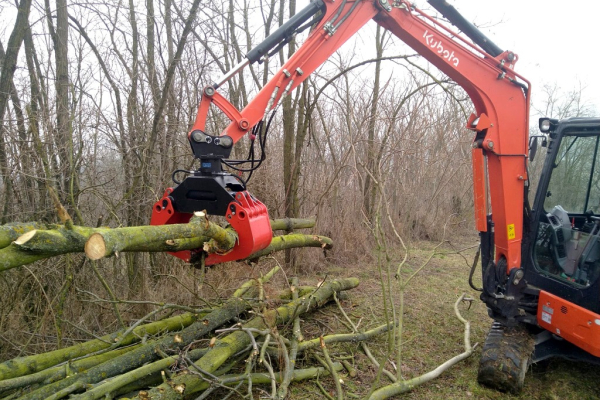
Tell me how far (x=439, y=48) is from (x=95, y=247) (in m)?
3.43

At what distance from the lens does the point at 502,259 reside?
13.0 feet

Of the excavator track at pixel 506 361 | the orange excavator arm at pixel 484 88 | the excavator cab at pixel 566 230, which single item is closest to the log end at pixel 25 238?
the orange excavator arm at pixel 484 88

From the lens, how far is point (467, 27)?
3938 mm

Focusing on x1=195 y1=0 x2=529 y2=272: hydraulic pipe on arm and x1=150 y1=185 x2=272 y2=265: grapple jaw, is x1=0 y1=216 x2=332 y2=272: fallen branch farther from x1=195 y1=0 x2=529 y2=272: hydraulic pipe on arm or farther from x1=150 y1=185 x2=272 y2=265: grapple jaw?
x1=195 y1=0 x2=529 y2=272: hydraulic pipe on arm

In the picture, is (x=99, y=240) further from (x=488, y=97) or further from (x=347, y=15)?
(x=488, y=97)

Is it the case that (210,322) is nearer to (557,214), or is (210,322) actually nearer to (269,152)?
(557,214)

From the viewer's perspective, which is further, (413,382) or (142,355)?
(413,382)

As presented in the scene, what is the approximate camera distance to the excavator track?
349cm

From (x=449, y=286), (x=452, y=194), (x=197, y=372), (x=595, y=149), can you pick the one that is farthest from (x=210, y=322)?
(x=452, y=194)

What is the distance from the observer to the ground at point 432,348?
11.8 feet

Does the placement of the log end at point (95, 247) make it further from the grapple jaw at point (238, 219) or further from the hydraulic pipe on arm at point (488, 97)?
the hydraulic pipe on arm at point (488, 97)

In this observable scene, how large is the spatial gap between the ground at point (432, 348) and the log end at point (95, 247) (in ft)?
7.38

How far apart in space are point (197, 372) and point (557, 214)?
364 cm

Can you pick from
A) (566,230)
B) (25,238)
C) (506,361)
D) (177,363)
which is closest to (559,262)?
(566,230)
